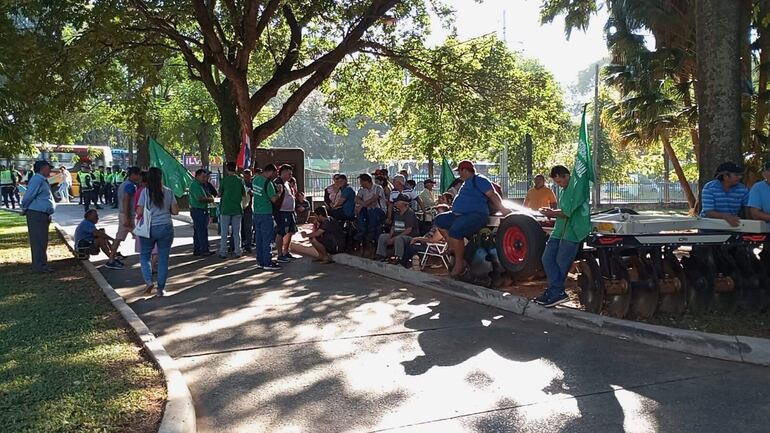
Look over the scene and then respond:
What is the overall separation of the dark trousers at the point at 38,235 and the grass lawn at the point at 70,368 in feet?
4.89

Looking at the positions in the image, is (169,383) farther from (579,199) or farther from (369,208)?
(369,208)

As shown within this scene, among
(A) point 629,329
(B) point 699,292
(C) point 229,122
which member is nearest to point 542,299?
(A) point 629,329

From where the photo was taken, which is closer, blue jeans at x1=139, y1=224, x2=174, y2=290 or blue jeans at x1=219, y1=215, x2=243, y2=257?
blue jeans at x1=139, y1=224, x2=174, y2=290

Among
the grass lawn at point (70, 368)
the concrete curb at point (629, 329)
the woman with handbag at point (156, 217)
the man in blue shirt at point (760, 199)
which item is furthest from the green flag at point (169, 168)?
the man in blue shirt at point (760, 199)

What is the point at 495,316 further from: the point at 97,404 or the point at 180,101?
the point at 180,101

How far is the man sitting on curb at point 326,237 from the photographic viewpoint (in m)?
12.0

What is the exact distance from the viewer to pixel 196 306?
27.2 ft

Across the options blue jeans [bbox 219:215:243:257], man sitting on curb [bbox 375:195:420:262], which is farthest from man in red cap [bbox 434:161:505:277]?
blue jeans [bbox 219:215:243:257]

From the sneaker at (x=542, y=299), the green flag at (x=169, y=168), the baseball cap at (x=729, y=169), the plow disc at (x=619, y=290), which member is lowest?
the sneaker at (x=542, y=299)

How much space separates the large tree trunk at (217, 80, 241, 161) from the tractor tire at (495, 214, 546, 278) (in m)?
11.2

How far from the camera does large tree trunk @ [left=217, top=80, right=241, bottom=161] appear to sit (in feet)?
59.9

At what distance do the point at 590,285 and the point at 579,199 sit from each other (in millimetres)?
917

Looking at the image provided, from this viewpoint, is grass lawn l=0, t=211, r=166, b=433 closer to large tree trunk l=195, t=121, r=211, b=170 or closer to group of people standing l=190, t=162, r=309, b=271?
group of people standing l=190, t=162, r=309, b=271

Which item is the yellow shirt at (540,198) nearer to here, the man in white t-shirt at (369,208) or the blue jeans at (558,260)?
the man in white t-shirt at (369,208)
